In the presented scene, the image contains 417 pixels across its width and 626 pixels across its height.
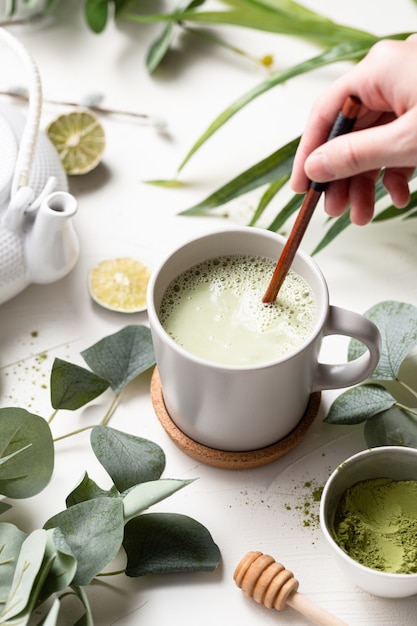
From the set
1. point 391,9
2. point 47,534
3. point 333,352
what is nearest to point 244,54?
point 391,9

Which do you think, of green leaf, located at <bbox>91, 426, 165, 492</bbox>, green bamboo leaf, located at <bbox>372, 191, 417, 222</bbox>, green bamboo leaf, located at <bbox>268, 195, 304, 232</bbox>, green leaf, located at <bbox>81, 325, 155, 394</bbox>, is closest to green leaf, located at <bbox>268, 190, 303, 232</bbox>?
green bamboo leaf, located at <bbox>268, 195, 304, 232</bbox>

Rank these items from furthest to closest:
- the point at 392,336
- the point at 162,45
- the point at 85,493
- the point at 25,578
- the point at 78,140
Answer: the point at 162,45 → the point at 78,140 → the point at 392,336 → the point at 85,493 → the point at 25,578

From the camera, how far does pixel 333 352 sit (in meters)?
1.01

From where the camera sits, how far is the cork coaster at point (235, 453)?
2.97 feet

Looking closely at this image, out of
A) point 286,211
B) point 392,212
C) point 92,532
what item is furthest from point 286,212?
point 92,532

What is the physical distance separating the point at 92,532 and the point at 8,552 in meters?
0.08

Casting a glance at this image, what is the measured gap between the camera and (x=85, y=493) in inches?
33.3

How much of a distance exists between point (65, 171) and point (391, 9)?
1.92 feet

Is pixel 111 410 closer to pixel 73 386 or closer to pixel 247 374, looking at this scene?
pixel 73 386

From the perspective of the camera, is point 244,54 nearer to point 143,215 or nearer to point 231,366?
point 143,215

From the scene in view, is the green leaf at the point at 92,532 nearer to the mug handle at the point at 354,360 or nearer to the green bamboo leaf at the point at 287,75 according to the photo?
the mug handle at the point at 354,360

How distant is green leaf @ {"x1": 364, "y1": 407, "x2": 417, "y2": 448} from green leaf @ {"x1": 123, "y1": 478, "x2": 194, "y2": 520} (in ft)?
0.74

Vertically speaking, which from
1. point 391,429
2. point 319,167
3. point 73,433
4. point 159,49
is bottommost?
point 73,433

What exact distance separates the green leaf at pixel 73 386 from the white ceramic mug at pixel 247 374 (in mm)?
81
